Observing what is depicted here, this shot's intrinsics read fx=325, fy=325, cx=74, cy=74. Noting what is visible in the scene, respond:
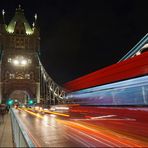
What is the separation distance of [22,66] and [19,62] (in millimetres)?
1601

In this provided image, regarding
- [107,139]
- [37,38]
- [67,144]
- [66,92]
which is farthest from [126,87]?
[37,38]

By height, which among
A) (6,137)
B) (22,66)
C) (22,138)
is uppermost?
(22,66)

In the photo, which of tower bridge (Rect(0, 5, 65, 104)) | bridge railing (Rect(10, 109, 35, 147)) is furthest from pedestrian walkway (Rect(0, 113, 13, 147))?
tower bridge (Rect(0, 5, 65, 104))

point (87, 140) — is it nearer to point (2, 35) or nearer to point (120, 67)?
point (120, 67)

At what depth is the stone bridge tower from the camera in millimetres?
102062

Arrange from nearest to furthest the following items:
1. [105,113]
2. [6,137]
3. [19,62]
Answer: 1. [105,113]
2. [6,137]
3. [19,62]

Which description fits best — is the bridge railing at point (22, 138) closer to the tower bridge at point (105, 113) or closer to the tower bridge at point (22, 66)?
the tower bridge at point (105, 113)

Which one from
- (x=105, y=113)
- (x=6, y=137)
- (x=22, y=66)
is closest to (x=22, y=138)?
(x=105, y=113)

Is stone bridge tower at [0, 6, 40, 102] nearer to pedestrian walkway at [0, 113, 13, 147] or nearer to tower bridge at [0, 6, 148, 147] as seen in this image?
pedestrian walkway at [0, 113, 13, 147]

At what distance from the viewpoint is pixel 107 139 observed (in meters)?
10.7

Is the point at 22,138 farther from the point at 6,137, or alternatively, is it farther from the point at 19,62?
the point at 19,62

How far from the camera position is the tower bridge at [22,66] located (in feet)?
333

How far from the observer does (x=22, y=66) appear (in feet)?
344

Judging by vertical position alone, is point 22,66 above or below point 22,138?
above
